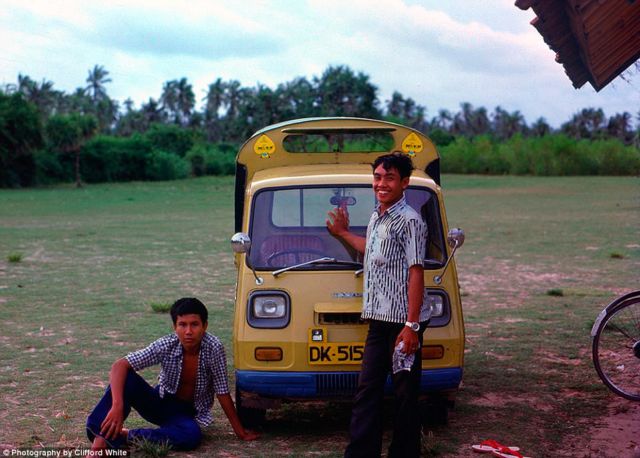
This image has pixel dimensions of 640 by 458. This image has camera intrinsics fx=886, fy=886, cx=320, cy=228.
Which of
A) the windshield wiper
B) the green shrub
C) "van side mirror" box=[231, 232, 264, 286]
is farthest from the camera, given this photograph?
the green shrub

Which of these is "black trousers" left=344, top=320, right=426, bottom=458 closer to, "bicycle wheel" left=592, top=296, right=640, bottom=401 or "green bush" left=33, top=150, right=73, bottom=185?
"bicycle wheel" left=592, top=296, right=640, bottom=401

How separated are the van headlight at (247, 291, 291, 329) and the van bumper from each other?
0.34 m

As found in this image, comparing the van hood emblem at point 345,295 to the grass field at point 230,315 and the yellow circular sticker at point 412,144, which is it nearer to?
the grass field at point 230,315

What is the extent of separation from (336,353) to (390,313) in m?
0.79

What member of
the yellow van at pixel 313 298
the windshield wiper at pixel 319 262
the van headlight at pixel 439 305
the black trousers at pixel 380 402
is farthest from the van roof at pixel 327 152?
the black trousers at pixel 380 402

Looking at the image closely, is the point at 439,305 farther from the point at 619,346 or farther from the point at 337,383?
the point at 619,346

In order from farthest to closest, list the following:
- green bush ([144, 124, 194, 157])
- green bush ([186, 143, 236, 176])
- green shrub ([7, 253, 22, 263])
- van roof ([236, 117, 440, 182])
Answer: green bush ([144, 124, 194, 157])
green bush ([186, 143, 236, 176])
green shrub ([7, 253, 22, 263])
van roof ([236, 117, 440, 182])

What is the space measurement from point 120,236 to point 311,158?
14518 millimetres

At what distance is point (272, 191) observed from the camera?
6551mm

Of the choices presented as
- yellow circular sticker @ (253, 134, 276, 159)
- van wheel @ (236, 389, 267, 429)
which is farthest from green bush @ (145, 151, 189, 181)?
van wheel @ (236, 389, 267, 429)

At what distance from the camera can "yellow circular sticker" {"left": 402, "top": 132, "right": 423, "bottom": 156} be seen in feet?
23.1

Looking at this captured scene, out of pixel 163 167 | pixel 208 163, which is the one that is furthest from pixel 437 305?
pixel 208 163

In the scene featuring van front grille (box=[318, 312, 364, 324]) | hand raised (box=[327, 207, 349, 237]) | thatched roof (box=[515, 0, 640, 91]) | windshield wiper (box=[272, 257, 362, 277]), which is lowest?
van front grille (box=[318, 312, 364, 324])

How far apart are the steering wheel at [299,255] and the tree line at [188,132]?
85.0 ft
